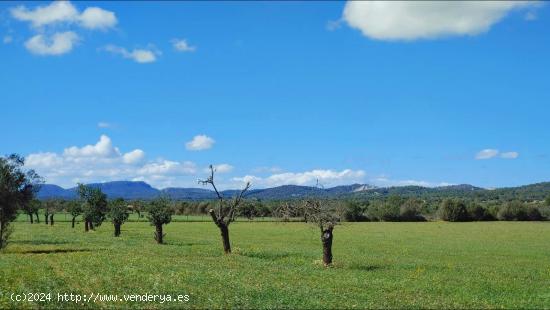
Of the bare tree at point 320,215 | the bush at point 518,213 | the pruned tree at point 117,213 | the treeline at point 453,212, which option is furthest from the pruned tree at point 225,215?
the bush at point 518,213

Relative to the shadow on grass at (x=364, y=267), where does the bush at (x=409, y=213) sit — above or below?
above

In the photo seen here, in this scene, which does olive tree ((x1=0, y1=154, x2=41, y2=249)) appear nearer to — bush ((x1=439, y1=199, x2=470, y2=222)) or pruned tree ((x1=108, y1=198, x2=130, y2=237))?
pruned tree ((x1=108, y1=198, x2=130, y2=237))

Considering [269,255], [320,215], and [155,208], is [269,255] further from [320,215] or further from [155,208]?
[155,208]

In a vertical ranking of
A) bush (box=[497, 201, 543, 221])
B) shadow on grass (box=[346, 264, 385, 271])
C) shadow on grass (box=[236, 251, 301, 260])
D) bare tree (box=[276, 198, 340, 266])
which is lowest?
shadow on grass (box=[346, 264, 385, 271])

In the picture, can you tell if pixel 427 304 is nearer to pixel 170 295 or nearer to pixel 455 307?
pixel 455 307

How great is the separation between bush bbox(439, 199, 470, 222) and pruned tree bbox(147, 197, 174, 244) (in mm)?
102513

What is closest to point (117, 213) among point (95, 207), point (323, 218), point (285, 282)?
point (95, 207)

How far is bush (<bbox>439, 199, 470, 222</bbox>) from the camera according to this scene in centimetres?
14975

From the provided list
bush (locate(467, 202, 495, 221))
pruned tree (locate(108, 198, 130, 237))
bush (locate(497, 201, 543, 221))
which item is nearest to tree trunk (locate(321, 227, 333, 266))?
pruned tree (locate(108, 198, 130, 237))

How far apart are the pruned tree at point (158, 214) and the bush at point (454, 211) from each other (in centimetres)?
10251

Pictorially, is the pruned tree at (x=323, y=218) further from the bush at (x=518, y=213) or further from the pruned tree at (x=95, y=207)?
the bush at (x=518, y=213)

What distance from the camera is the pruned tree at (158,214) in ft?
209

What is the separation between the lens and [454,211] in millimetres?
149750

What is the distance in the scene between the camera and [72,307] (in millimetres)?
20719
